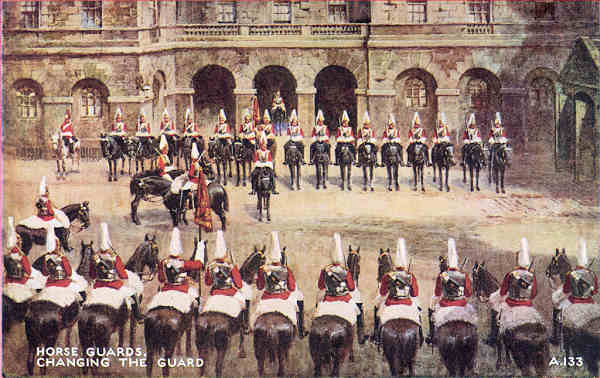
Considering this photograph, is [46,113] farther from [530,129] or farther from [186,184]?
[530,129]

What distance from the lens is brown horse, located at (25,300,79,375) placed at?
521 inches

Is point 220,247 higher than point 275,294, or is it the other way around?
point 220,247

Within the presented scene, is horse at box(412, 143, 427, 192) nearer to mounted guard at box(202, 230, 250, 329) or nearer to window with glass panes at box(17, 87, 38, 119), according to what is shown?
mounted guard at box(202, 230, 250, 329)

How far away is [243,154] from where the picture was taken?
50.6ft

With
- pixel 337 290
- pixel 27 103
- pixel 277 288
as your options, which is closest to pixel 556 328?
pixel 337 290

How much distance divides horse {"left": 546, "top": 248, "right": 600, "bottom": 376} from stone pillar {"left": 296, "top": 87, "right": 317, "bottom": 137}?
5.03 m

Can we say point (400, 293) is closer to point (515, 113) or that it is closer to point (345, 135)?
point (345, 135)

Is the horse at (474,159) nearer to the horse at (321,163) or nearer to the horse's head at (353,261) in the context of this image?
the horse at (321,163)

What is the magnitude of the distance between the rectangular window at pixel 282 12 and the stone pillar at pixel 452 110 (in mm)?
2860

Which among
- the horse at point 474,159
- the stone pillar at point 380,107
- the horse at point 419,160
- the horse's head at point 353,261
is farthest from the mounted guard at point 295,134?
the horse at point 474,159

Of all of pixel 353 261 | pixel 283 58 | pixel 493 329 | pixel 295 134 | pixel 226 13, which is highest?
pixel 226 13

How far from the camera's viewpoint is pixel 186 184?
48.2 feet

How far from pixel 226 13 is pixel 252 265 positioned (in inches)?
176

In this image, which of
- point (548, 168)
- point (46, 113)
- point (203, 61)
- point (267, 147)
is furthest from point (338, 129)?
point (46, 113)
